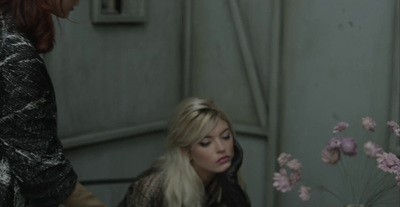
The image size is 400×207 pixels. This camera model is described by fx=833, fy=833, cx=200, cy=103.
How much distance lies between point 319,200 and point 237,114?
28.8 inches

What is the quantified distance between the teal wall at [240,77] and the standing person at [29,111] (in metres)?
1.90

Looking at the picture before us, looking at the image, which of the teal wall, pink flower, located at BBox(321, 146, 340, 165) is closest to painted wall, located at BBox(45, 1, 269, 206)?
the teal wall

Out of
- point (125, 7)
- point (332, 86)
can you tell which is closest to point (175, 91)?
point (125, 7)

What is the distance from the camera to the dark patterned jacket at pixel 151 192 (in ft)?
11.8

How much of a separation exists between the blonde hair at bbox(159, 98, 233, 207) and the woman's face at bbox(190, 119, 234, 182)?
0.02 metres

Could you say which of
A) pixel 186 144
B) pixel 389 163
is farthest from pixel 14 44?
pixel 186 144

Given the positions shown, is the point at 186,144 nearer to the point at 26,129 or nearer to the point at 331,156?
the point at 331,156

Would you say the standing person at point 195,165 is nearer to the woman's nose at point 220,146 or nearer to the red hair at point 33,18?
the woman's nose at point 220,146

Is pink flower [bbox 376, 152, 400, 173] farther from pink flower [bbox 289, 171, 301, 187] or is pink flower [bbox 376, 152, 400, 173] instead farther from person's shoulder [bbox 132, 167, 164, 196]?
person's shoulder [bbox 132, 167, 164, 196]

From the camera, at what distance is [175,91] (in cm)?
509

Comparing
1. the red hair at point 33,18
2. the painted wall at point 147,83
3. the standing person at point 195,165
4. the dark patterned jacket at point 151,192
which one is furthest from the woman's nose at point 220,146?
the red hair at point 33,18

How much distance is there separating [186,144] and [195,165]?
12cm

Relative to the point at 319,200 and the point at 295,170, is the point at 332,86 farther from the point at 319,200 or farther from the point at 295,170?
the point at 295,170

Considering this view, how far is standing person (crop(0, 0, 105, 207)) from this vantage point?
88.9 inches
